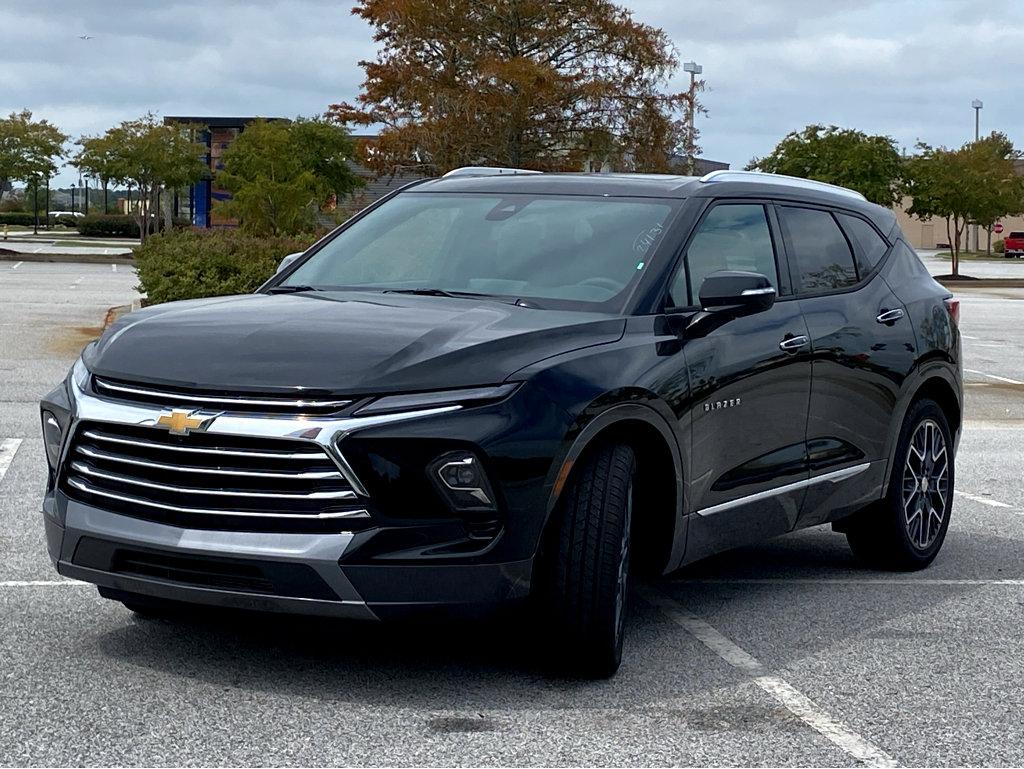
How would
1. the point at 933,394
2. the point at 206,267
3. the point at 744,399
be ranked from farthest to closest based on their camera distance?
1. the point at 206,267
2. the point at 933,394
3. the point at 744,399

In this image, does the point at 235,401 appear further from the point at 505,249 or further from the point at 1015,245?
the point at 1015,245

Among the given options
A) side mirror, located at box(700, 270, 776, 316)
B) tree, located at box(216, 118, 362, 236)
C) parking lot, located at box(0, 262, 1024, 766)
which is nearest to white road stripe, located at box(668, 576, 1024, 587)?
parking lot, located at box(0, 262, 1024, 766)

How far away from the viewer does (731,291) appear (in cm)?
590

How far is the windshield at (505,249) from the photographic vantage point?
607 centimetres

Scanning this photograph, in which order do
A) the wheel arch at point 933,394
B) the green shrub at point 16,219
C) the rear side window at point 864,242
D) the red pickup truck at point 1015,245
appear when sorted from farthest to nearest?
the green shrub at point 16,219 → the red pickup truck at point 1015,245 → the rear side window at point 864,242 → the wheel arch at point 933,394

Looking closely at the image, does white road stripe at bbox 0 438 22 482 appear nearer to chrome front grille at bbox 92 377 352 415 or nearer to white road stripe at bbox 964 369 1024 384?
chrome front grille at bbox 92 377 352 415

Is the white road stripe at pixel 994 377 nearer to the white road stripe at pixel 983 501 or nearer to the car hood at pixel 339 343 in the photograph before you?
the white road stripe at pixel 983 501

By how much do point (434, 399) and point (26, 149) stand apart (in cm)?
6981

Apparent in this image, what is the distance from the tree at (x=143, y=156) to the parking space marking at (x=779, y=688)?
58232 mm

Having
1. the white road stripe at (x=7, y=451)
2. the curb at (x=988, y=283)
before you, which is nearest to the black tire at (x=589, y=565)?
the white road stripe at (x=7, y=451)

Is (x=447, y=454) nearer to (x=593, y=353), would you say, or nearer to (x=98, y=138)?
(x=593, y=353)

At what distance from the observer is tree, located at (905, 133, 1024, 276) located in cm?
6022

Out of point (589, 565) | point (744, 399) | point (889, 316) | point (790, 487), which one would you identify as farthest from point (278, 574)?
point (889, 316)

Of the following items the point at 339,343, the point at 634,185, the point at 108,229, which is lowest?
the point at 339,343
